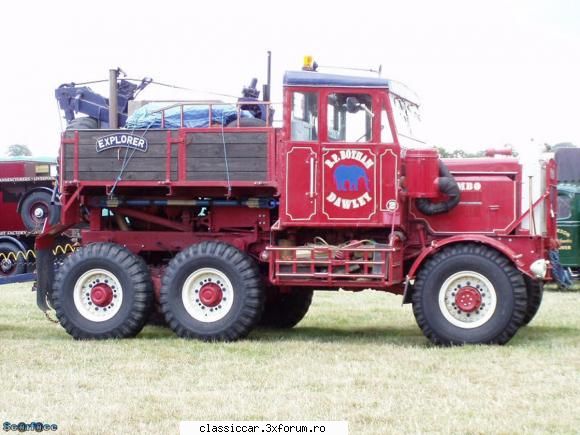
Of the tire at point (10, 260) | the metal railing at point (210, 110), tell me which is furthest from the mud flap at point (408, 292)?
the tire at point (10, 260)

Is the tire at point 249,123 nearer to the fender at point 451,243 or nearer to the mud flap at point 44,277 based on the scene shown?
the fender at point 451,243

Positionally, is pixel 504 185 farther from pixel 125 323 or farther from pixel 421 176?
pixel 125 323

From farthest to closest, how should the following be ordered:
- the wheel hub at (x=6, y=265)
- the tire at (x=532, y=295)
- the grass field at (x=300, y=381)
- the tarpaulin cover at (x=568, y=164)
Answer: the wheel hub at (x=6, y=265) < the tarpaulin cover at (x=568, y=164) < the tire at (x=532, y=295) < the grass field at (x=300, y=381)

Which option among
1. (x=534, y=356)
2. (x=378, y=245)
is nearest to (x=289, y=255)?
(x=378, y=245)

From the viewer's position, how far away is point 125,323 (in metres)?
12.5

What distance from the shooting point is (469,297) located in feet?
38.3

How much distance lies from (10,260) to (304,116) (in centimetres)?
1239

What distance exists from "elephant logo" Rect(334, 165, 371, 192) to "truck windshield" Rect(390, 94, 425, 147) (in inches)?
22.0

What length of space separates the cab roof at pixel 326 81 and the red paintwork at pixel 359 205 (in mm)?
56

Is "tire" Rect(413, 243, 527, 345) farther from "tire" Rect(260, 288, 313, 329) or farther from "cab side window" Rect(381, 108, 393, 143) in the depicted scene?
"tire" Rect(260, 288, 313, 329)

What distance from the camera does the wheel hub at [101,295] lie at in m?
12.6

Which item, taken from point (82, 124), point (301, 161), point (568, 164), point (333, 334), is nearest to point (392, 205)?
point (301, 161)

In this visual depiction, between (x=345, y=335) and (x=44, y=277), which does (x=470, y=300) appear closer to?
(x=345, y=335)
